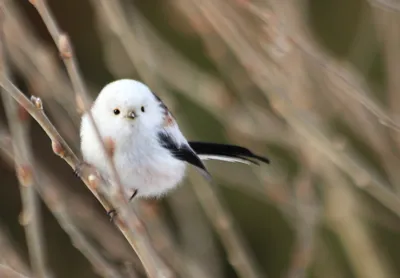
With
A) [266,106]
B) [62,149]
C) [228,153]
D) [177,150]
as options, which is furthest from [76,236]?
[266,106]

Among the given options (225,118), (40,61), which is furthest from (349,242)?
(40,61)

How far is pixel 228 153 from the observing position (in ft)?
5.33

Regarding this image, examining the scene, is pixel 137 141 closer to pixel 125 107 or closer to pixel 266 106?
pixel 125 107

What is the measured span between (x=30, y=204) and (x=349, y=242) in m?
1.12

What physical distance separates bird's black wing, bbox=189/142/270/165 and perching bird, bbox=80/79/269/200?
30 mm

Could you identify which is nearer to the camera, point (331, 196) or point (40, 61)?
point (40, 61)

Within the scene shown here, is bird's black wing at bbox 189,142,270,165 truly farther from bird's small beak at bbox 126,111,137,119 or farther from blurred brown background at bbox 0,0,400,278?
bird's small beak at bbox 126,111,137,119

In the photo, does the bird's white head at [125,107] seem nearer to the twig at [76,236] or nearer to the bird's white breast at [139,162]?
the bird's white breast at [139,162]

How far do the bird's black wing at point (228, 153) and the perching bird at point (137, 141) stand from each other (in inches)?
Result: 1.2

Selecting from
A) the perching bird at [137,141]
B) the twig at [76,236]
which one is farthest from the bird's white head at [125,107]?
the twig at [76,236]

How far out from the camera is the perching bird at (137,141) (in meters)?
1.40

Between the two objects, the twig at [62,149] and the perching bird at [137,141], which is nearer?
the twig at [62,149]

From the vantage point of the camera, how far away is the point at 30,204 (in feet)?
4.04

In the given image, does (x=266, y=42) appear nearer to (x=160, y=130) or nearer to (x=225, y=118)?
(x=225, y=118)
